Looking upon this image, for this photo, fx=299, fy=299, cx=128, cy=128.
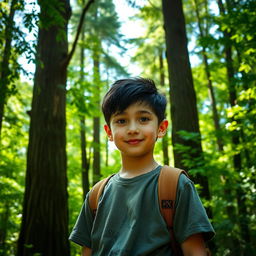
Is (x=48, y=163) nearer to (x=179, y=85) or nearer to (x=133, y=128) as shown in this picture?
(x=179, y=85)

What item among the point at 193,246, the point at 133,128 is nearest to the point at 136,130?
the point at 133,128

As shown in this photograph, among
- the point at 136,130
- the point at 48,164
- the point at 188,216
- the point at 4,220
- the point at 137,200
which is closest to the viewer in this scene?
the point at 188,216

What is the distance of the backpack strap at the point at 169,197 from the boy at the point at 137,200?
2cm

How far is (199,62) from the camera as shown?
1522 cm

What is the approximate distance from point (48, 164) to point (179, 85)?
3.14 meters

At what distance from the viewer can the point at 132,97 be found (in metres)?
→ 1.79

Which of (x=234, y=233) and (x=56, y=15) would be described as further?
(x=234, y=233)

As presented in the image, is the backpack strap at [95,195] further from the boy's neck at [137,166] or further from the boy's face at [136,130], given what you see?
the boy's face at [136,130]

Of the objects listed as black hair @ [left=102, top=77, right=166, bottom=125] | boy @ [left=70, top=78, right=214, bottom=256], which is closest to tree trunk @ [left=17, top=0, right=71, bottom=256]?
black hair @ [left=102, top=77, right=166, bottom=125]

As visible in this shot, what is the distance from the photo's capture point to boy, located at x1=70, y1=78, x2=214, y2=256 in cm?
154

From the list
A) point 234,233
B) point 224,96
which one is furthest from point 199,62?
point 234,233

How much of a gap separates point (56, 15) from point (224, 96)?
35.4 ft

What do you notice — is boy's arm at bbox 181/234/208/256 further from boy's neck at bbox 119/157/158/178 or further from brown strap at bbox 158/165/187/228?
boy's neck at bbox 119/157/158/178

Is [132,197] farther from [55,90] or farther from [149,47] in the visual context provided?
[149,47]
